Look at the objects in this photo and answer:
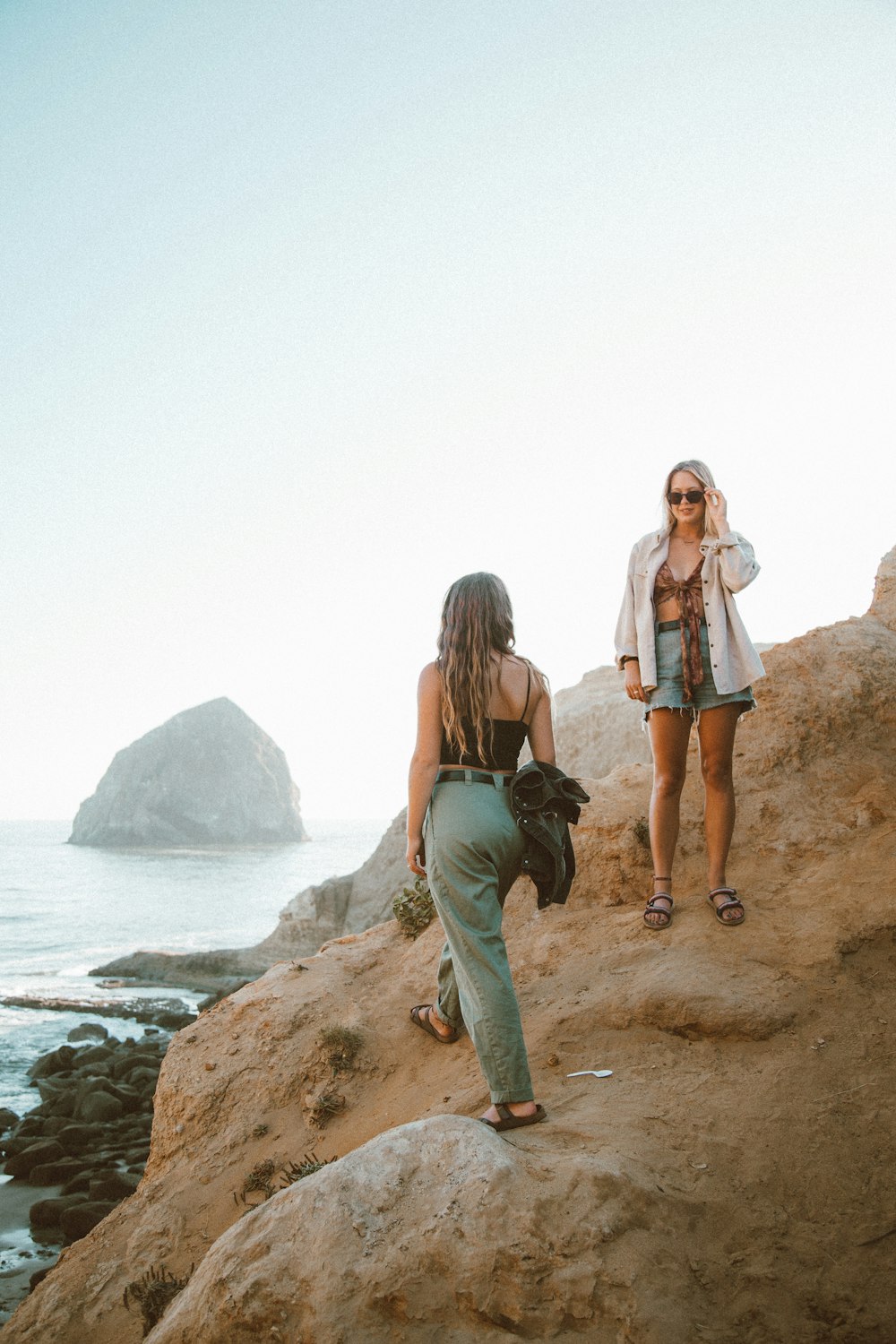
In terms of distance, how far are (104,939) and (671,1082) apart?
3248 centimetres

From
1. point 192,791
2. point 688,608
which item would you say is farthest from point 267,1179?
point 192,791

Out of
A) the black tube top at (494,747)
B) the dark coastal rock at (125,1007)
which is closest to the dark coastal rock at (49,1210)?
the black tube top at (494,747)

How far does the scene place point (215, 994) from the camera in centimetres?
2094

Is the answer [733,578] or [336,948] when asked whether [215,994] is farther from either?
[733,578]

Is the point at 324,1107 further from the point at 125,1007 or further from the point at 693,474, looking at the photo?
the point at 125,1007

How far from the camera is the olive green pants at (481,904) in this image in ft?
11.0

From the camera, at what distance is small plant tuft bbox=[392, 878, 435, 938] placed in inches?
264

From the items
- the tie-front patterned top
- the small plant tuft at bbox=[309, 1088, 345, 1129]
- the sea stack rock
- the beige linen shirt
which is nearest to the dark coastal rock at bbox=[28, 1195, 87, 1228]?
the small plant tuft at bbox=[309, 1088, 345, 1129]

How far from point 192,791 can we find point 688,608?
9681 cm

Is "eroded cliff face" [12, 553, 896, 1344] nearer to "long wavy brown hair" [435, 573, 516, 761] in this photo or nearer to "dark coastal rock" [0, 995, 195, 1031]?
"long wavy brown hair" [435, 573, 516, 761]

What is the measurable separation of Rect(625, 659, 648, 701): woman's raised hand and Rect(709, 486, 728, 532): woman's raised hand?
895 mm

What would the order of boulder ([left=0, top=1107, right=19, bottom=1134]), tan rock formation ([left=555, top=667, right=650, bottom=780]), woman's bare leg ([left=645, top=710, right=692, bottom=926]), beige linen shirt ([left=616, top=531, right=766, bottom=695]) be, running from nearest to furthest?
beige linen shirt ([left=616, top=531, right=766, bottom=695])
woman's bare leg ([left=645, top=710, right=692, bottom=926])
boulder ([left=0, top=1107, right=19, bottom=1134])
tan rock formation ([left=555, top=667, right=650, bottom=780])

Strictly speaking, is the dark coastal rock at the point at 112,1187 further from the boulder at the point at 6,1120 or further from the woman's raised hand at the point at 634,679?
the woman's raised hand at the point at 634,679

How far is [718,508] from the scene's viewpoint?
16.0 ft
